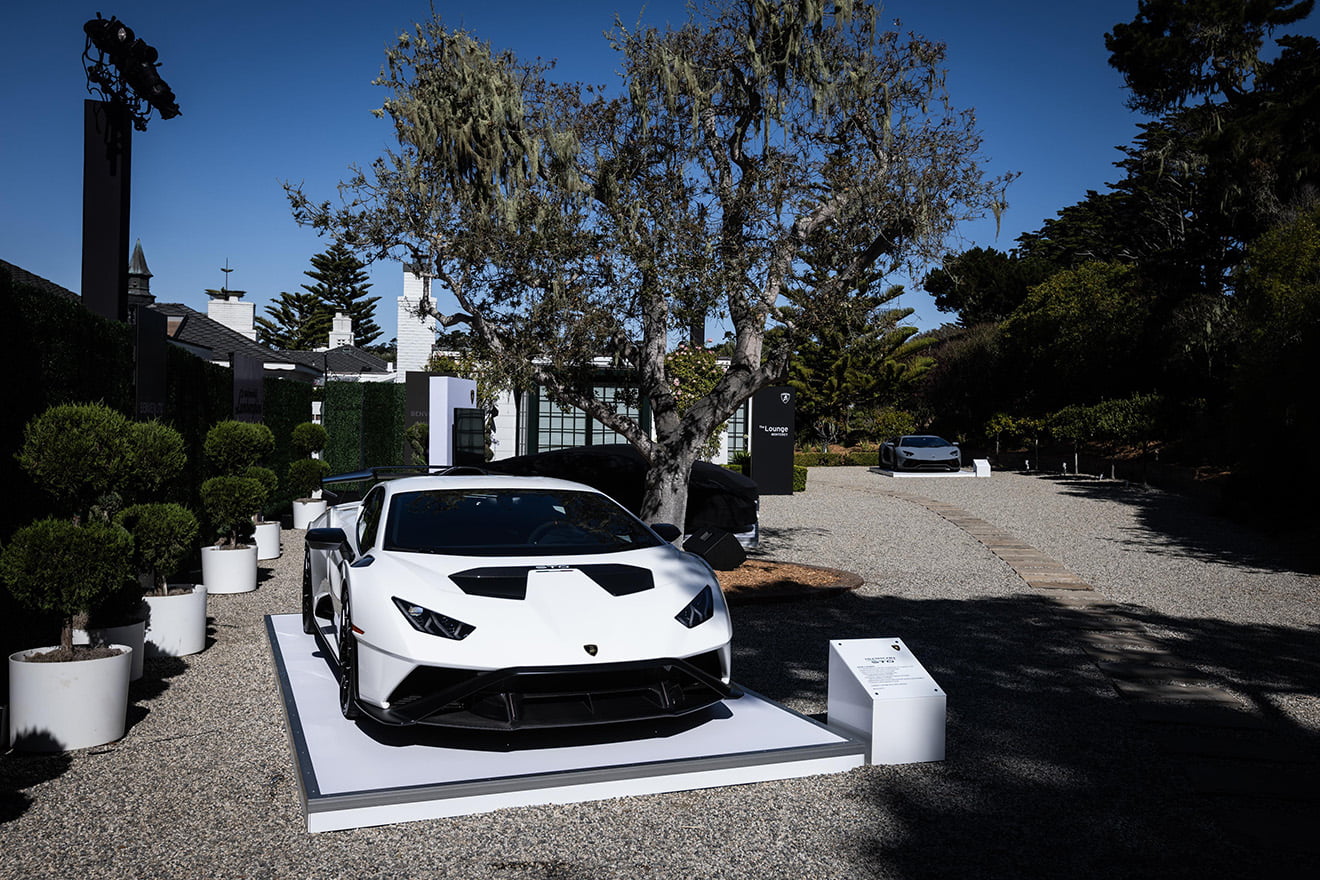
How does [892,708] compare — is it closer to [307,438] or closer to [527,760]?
[527,760]

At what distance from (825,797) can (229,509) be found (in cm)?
668

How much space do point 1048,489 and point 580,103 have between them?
711 inches

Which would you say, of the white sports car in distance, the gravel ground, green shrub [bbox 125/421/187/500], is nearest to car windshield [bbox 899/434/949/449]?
the white sports car in distance

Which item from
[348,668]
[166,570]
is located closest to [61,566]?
[348,668]

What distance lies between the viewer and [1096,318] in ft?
95.7

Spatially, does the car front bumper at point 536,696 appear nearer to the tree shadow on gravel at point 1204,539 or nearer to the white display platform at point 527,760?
the white display platform at point 527,760

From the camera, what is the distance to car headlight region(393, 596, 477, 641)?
4148 mm

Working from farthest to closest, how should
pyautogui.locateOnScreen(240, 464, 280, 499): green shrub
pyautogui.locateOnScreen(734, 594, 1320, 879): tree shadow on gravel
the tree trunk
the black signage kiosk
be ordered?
the black signage kiosk < pyautogui.locateOnScreen(240, 464, 280, 499): green shrub < the tree trunk < pyautogui.locateOnScreen(734, 594, 1320, 879): tree shadow on gravel

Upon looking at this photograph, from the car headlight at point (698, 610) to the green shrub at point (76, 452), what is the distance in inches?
130

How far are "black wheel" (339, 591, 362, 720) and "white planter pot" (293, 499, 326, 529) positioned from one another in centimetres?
1005

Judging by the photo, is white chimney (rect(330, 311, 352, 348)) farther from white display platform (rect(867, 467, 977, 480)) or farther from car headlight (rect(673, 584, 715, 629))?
car headlight (rect(673, 584, 715, 629))

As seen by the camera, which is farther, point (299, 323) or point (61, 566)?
point (299, 323)

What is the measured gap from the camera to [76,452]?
17.1ft

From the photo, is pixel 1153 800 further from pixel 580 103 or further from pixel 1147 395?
pixel 1147 395
